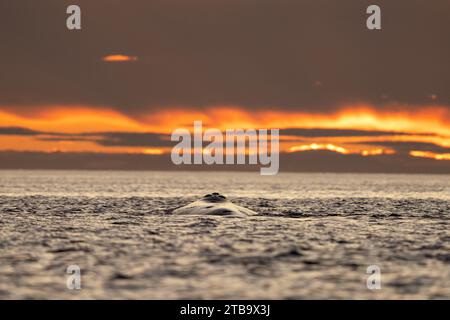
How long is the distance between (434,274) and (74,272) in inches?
573

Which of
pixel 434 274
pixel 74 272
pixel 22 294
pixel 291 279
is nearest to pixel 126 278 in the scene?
pixel 74 272

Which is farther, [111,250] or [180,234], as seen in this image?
[180,234]

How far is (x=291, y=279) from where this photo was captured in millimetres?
26812

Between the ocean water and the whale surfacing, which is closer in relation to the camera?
the ocean water

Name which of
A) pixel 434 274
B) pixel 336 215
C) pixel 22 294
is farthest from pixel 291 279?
pixel 336 215

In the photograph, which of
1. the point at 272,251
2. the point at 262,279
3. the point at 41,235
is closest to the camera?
the point at 262,279

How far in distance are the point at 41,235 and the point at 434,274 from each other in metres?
23.6

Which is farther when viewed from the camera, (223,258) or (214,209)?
(214,209)

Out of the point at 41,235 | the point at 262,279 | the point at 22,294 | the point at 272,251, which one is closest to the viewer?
the point at 22,294

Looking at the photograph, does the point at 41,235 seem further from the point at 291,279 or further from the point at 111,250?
the point at 291,279

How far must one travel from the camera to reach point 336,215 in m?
61.1

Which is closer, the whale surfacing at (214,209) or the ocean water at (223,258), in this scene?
the ocean water at (223,258)
